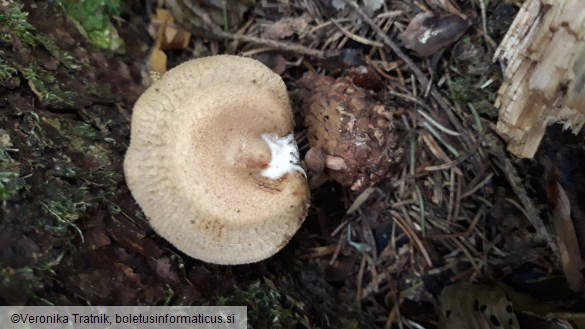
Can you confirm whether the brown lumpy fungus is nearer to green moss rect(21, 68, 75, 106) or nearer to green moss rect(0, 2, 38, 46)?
green moss rect(21, 68, 75, 106)

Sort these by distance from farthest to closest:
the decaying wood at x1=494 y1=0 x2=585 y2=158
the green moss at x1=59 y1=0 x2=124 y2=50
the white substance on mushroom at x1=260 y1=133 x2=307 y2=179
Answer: the green moss at x1=59 y1=0 x2=124 y2=50 → the white substance on mushroom at x1=260 y1=133 x2=307 y2=179 → the decaying wood at x1=494 y1=0 x2=585 y2=158

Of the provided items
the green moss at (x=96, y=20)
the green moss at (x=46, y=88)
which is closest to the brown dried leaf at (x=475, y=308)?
the green moss at (x=46, y=88)

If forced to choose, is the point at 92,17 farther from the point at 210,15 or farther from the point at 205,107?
the point at 205,107

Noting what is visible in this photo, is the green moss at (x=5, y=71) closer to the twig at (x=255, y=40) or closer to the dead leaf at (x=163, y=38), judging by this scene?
the dead leaf at (x=163, y=38)

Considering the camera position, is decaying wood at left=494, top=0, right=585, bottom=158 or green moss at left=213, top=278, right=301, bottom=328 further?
green moss at left=213, top=278, right=301, bottom=328

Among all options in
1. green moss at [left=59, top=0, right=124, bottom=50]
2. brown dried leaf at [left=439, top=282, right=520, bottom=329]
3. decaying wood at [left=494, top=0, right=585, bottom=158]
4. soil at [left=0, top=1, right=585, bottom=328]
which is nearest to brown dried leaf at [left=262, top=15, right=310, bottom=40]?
soil at [left=0, top=1, right=585, bottom=328]

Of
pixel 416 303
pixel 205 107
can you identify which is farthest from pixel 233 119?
pixel 416 303
